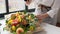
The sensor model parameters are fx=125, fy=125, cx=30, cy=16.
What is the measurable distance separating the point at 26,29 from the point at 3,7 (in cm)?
89

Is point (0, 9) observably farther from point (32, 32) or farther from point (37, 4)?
point (32, 32)

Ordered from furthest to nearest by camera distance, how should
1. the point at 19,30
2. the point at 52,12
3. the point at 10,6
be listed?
the point at 10,6, the point at 52,12, the point at 19,30

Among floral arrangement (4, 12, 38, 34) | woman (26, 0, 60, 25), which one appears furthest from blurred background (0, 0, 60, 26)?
floral arrangement (4, 12, 38, 34)

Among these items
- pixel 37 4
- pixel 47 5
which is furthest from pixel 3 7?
pixel 47 5

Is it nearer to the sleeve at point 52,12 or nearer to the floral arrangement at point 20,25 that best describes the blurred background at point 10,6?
the sleeve at point 52,12

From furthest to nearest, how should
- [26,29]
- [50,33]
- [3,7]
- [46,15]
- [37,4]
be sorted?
[3,7]
[37,4]
[46,15]
[50,33]
[26,29]

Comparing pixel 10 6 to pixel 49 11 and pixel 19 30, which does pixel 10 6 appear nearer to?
pixel 49 11

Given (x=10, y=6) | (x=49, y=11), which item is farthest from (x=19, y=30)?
(x=10, y=6)

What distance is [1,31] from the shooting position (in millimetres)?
1043

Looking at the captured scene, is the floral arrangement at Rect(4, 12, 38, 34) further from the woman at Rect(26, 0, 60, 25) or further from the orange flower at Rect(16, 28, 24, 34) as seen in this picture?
the woman at Rect(26, 0, 60, 25)

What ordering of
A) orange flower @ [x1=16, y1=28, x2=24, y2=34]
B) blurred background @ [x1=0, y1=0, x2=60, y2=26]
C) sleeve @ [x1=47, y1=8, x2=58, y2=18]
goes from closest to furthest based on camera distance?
orange flower @ [x1=16, y1=28, x2=24, y2=34], sleeve @ [x1=47, y1=8, x2=58, y2=18], blurred background @ [x1=0, y1=0, x2=60, y2=26]

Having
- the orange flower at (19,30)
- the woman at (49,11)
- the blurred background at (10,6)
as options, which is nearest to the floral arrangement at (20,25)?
the orange flower at (19,30)

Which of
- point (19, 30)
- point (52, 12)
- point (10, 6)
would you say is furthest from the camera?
point (10, 6)

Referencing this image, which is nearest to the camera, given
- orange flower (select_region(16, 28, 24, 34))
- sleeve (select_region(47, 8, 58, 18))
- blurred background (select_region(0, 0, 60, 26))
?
orange flower (select_region(16, 28, 24, 34))
